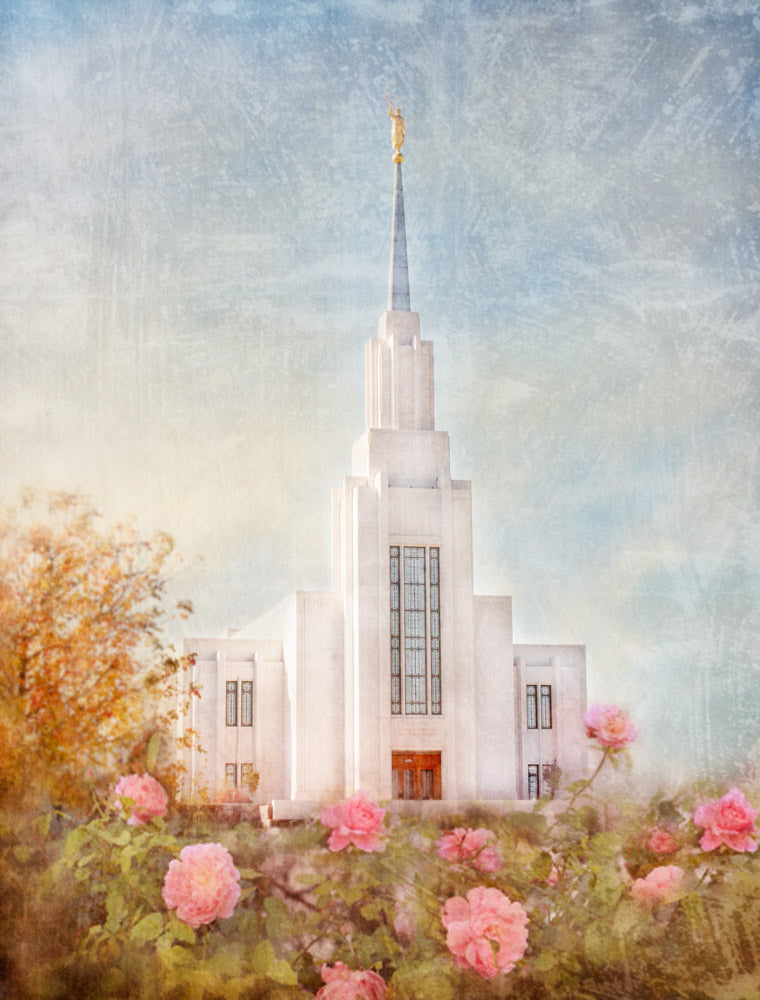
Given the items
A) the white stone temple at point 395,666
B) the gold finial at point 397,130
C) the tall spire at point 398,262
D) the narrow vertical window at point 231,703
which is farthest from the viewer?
the narrow vertical window at point 231,703

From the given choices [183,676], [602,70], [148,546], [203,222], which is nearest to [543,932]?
[148,546]

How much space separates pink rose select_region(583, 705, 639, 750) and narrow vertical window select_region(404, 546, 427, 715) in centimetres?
1057

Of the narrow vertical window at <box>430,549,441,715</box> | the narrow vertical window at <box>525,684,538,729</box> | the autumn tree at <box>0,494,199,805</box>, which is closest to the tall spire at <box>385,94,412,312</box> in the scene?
the narrow vertical window at <box>430,549,441,715</box>

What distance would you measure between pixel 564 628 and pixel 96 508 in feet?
10.6

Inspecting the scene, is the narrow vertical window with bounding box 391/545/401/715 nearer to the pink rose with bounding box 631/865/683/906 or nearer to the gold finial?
the gold finial

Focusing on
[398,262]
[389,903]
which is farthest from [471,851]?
[398,262]

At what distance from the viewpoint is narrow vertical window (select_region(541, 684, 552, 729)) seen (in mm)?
17031

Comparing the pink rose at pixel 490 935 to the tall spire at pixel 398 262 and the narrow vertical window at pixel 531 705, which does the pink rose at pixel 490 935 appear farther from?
the narrow vertical window at pixel 531 705

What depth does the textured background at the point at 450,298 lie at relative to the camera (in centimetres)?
709

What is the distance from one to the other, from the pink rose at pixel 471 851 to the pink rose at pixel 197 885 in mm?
957

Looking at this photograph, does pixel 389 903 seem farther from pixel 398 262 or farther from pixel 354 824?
pixel 398 262

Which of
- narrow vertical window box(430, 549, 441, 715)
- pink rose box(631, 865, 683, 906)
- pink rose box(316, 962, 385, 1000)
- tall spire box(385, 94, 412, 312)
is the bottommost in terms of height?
pink rose box(316, 962, 385, 1000)

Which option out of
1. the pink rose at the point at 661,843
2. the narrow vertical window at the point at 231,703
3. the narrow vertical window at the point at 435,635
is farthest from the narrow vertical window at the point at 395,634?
the pink rose at the point at 661,843

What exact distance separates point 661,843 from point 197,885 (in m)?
1.97
